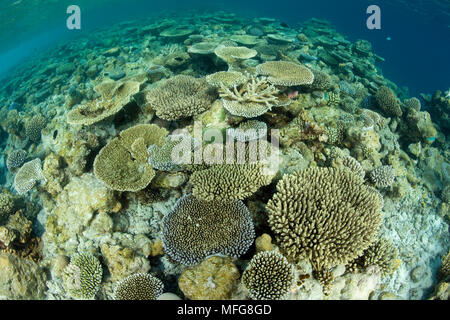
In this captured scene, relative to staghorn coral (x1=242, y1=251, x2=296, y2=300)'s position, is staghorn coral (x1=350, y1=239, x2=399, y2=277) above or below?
below

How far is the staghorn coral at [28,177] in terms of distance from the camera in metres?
5.50

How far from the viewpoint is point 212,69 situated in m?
8.64

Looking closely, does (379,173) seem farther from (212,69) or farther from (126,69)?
(126,69)

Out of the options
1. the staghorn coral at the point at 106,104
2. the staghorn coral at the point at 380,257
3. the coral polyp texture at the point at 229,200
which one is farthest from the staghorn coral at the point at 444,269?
the staghorn coral at the point at 106,104

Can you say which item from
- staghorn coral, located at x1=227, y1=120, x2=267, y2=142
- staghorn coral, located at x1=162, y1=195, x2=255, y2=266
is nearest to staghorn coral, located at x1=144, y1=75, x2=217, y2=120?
staghorn coral, located at x1=227, y1=120, x2=267, y2=142

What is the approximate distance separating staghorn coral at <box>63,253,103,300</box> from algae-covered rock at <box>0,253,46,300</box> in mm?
759

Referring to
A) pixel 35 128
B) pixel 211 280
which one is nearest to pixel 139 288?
pixel 211 280

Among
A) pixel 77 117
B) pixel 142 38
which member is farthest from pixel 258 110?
pixel 142 38

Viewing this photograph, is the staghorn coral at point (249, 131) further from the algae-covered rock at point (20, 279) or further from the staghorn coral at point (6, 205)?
the staghorn coral at point (6, 205)

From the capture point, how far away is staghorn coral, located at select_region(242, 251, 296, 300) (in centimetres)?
288

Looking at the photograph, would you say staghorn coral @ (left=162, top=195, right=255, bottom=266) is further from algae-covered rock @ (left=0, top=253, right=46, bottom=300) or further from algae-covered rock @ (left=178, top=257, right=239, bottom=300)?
algae-covered rock @ (left=0, top=253, right=46, bottom=300)

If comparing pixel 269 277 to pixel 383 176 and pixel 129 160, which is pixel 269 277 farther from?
pixel 383 176

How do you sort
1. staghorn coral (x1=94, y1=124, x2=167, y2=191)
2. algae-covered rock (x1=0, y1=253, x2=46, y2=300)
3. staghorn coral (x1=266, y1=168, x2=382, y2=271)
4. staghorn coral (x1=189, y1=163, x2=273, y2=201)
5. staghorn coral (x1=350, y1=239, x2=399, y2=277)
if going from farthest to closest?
1. staghorn coral (x1=94, y1=124, x2=167, y2=191)
2. algae-covered rock (x1=0, y1=253, x2=46, y2=300)
3. staghorn coral (x1=189, y1=163, x2=273, y2=201)
4. staghorn coral (x1=350, y1=239, x2=399, y2=277)
5. staghorn coral (x1=266, y1=168, x2=382, y2=271)
